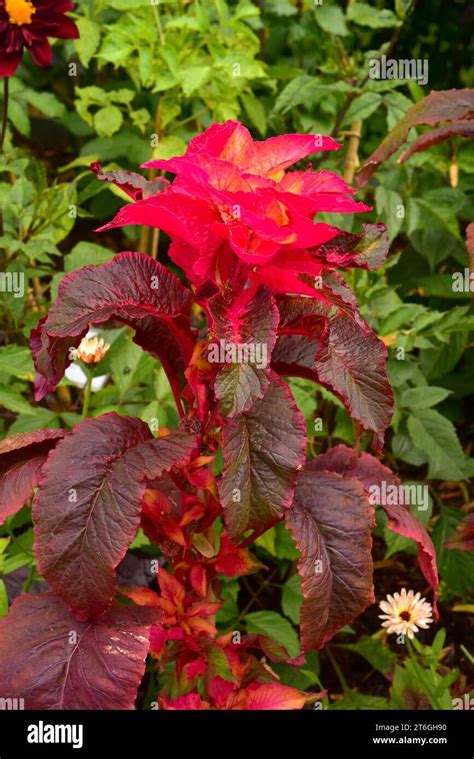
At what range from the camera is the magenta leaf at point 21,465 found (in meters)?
1.04

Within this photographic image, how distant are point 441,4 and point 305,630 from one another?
7.22 ft

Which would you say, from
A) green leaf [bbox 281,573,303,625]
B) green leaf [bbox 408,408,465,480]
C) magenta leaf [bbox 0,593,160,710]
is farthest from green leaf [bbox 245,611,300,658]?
magenta leaf [bbox 0,593,160,710]

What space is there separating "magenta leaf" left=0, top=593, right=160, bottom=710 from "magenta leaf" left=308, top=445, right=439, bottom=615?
29 cm

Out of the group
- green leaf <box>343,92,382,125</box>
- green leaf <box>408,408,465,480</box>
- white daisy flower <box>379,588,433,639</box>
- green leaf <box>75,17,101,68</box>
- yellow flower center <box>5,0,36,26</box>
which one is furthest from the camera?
green leaf <box>75,17,101,68</box>

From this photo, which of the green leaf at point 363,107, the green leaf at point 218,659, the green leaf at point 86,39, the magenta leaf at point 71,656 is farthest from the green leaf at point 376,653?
the green leaf at point 86,39

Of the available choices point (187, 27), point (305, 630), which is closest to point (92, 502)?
point (305, 630)

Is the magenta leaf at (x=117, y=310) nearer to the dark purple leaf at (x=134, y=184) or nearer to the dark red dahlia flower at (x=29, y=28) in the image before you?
the dark purple leaf at (x=134, y=184)

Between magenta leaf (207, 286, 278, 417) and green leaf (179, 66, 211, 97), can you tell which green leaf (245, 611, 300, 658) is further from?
green leaf (179, 66, 211, 97)

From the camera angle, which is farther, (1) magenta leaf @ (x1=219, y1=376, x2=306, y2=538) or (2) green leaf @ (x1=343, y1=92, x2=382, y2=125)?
(2) green leaf @ (x1=343, y1=92, x2=382, y2=125)

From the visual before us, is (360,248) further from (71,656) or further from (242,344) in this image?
(71,656)

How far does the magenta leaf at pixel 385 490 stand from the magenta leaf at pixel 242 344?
28 cm

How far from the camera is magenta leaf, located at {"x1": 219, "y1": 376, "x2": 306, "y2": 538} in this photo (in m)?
0.96

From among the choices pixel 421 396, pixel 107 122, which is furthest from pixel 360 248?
pixel 107 122

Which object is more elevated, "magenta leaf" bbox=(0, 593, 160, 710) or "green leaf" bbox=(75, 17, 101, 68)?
"green leaf" bbox=(75, 17, 101, 68)
